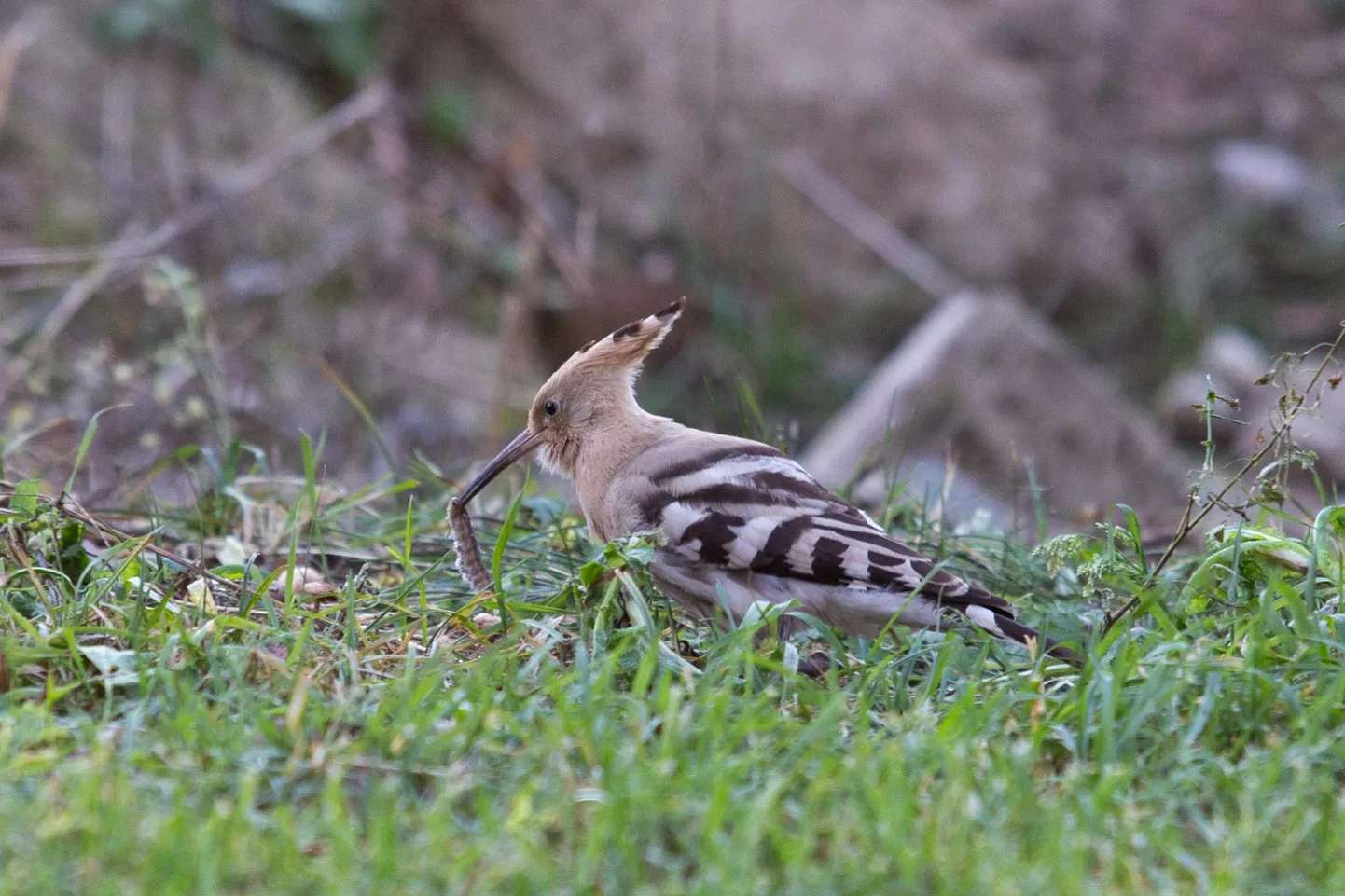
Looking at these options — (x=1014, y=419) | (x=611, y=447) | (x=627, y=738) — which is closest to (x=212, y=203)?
(x=611, y=447)

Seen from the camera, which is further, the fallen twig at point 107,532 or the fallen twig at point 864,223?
the fallen twig at point 864,223

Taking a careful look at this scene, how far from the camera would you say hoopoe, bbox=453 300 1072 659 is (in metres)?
3.24

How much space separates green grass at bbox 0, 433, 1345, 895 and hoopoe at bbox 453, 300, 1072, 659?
0.32ft

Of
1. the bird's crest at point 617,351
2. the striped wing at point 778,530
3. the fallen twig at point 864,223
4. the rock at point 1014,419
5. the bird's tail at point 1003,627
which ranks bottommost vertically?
the rock at point 1014,419

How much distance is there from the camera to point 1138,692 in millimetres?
2654

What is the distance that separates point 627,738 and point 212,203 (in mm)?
4475

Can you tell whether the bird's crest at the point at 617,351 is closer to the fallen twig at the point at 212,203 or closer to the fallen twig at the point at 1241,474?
the fallen twig at the point at 1241,474

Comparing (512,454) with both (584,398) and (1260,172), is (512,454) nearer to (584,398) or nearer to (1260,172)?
(584,398)

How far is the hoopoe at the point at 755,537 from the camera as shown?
3.24 metres

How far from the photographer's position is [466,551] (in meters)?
3.42

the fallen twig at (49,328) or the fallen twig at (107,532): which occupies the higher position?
the fallen twig at (107,532)

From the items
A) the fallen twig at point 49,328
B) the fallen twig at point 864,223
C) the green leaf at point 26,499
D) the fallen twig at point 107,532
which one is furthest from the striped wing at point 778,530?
the fallen twig at point 864,223

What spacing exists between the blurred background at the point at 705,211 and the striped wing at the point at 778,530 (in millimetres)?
2871

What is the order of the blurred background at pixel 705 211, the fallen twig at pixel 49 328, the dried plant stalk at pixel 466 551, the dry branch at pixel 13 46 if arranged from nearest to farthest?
the dried plant stalk at pixel 466 551, the fallen twig at pixel 49 328, the dry branch at pixel 13 46, the blurred background at pixel 705 211
